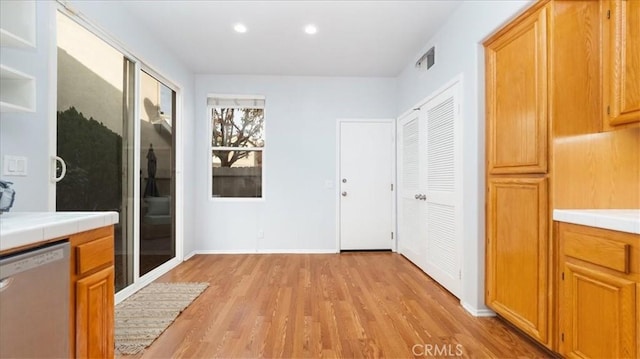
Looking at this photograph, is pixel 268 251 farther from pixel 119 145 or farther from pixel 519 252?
pixel 519 252

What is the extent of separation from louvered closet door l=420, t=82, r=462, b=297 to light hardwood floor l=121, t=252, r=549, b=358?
232 millimetres

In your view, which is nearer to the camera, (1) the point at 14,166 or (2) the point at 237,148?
(1) the point at 14,166

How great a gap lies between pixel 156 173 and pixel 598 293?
12.4 feet

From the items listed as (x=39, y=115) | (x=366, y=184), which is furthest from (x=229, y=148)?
(x=39, y=115)

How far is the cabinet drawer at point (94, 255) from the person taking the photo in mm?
1183

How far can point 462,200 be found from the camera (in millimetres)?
2484

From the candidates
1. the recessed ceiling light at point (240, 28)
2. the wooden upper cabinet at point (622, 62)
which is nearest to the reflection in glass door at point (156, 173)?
the recessed ceiling light at point (240, 28)

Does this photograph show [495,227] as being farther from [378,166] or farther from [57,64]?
[57,64]

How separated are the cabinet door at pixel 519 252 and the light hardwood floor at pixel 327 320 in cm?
19

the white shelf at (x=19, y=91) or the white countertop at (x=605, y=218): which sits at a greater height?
the white shelf at (x=19, y=91)

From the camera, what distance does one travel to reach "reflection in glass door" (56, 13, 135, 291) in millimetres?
2037

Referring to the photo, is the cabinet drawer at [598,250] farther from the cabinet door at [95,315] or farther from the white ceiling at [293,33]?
the cabinet door at [95,315]

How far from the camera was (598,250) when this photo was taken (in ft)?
4.62

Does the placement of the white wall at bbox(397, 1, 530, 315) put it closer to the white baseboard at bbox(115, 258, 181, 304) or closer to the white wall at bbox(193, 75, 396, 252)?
the white wall at bbox(193, 75, 396, 252)
